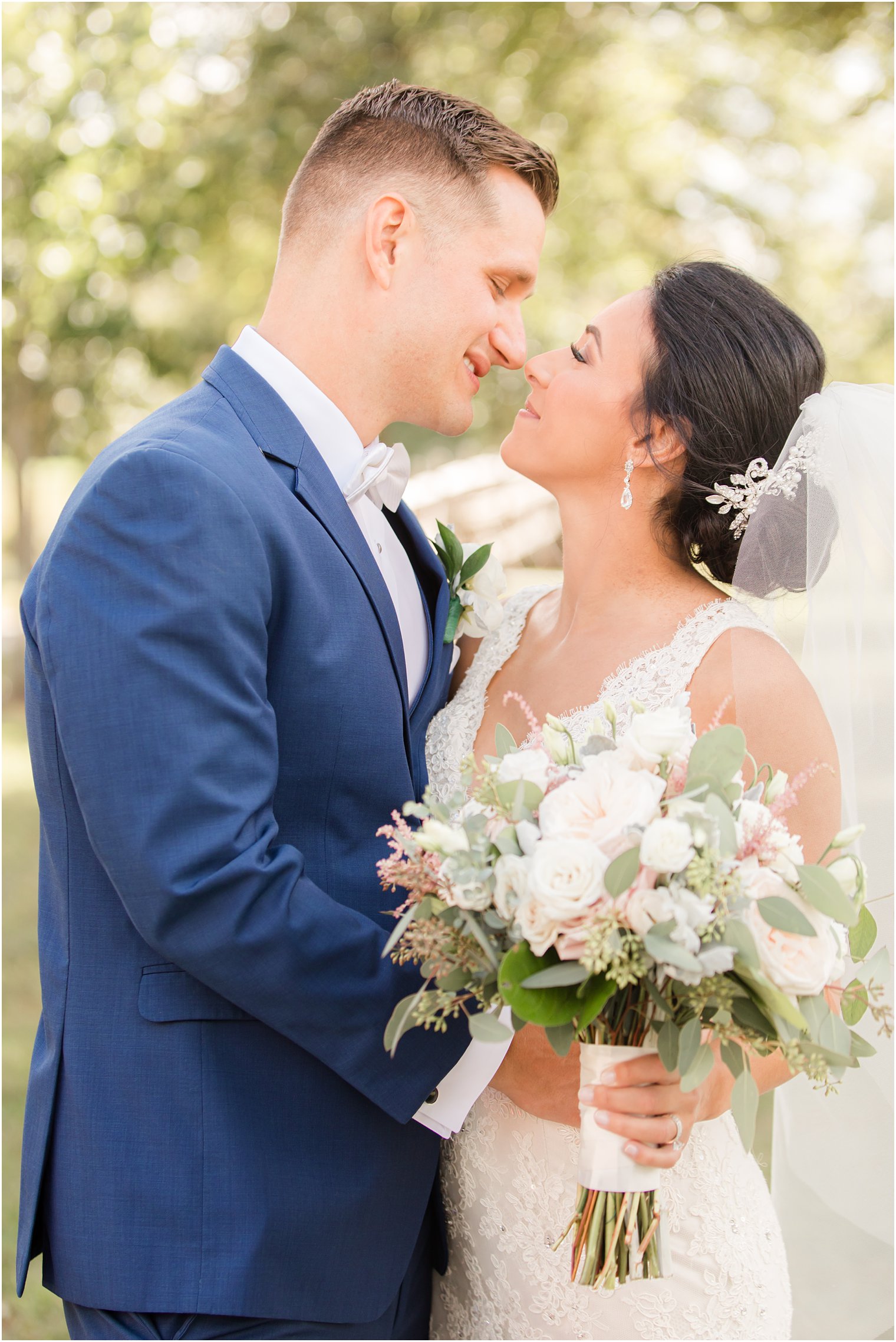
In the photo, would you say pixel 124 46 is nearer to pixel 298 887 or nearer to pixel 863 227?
pixel 863 227

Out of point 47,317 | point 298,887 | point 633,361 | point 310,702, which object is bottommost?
point 47,317

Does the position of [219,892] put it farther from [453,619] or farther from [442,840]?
[453,619]

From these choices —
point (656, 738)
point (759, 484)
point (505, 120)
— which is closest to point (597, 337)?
point (759, 484)

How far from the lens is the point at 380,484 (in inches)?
111

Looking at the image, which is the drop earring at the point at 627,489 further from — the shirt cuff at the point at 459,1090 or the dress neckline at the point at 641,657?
the shirt cuff at the point at 459,1090

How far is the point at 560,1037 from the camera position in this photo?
187 centimetres

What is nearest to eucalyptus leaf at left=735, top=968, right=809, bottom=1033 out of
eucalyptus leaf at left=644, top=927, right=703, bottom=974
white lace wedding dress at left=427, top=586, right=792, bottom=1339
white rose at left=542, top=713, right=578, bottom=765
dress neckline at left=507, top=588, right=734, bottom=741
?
eucalyptus leaf at left=644, top=927, right=703, bottom=974

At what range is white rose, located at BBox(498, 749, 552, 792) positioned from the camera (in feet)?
6.19

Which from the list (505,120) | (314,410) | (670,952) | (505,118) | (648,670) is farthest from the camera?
(505,118)

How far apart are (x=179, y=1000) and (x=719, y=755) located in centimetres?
113

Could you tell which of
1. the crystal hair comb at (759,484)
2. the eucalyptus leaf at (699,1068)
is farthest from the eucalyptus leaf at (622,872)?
the crystal hair comb at (759,484)

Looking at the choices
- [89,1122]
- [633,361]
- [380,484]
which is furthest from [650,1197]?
[633,361]

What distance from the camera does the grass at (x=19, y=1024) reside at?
14.8 feet

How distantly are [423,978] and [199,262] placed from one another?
13855 mm
